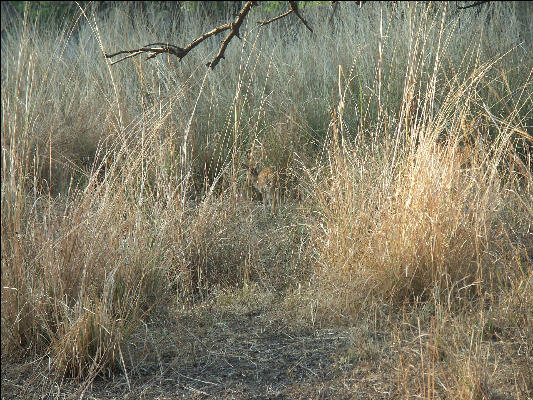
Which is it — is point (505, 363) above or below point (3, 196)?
below

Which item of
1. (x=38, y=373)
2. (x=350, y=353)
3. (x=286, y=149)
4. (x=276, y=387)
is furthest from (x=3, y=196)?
(x=286, y=149)

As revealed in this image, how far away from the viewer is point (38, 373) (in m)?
2.31

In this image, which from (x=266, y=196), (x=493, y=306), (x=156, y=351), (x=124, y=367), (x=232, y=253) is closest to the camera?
(x=124, y=367)

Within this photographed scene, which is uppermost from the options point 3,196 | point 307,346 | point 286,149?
point 3,196

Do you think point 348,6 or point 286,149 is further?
point 348,6

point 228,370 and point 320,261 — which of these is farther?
point 320,261

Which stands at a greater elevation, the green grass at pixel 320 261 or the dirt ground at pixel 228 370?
the green grass at pixel 320 261

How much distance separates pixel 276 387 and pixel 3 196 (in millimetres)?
1136

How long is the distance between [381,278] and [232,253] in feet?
2.82

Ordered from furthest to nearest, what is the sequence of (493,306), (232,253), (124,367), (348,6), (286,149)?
1. (348,6)
2. (286,149)
3. (232,253)
4. (493,306)
5. (124,367)

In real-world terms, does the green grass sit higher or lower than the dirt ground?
higher

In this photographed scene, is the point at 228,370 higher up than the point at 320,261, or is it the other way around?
the point at 320,261

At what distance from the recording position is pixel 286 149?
446 centimetres

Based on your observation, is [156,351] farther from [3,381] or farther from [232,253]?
[232,253]
